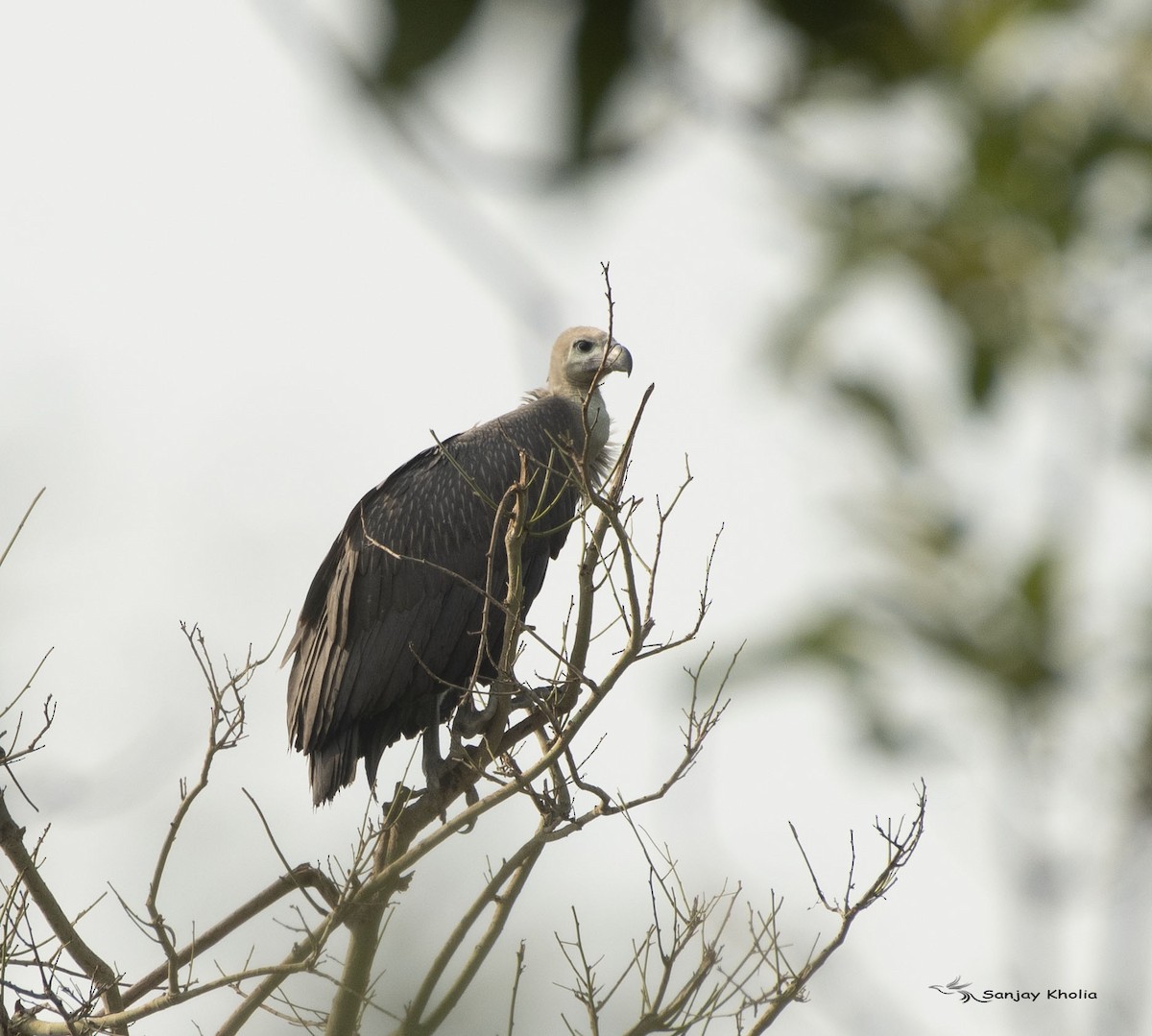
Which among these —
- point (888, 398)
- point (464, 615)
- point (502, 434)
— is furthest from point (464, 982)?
point (888, 398)

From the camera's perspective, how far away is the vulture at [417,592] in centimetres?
674

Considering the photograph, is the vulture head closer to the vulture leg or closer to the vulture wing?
the vulture wing

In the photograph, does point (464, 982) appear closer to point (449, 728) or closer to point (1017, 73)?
point (449, 728)

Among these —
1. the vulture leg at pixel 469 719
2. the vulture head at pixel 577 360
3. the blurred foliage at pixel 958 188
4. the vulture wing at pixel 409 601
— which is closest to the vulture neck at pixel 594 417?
the vulture head at pixel 577 360

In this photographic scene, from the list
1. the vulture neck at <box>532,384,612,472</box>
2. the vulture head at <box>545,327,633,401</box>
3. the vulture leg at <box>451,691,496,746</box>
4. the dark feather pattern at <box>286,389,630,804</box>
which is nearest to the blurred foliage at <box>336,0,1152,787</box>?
the vulture leg at <box>451,691,496,746</box>

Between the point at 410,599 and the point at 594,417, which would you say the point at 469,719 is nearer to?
the point at 410,599

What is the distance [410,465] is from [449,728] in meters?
1.66

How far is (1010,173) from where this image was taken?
3.15 feet

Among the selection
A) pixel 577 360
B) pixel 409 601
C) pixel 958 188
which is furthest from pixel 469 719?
pixel 958 188

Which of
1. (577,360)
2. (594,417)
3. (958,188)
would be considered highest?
(577,360)

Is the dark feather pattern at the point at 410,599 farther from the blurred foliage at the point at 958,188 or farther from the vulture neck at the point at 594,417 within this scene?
the blurred foliage at the point at 958,188

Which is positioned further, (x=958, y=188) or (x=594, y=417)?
(x=594, y=417)

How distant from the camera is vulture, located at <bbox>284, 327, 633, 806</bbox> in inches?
265

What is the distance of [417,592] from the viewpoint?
6953 mm
